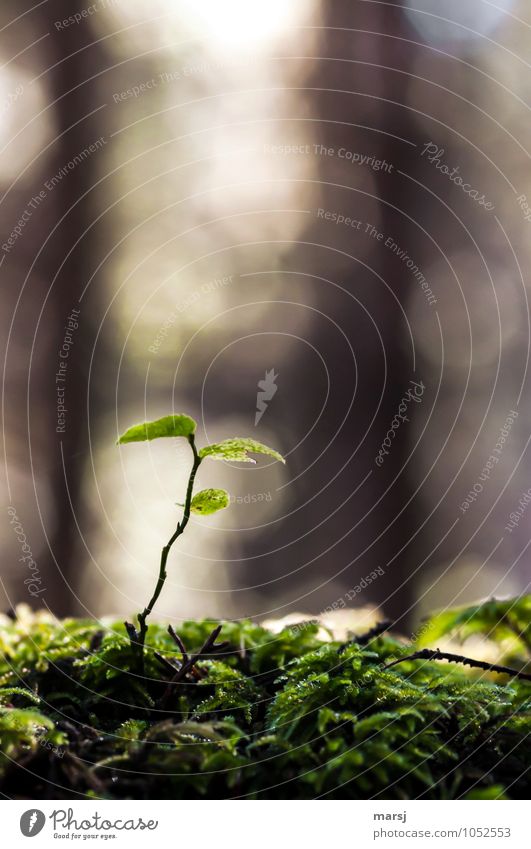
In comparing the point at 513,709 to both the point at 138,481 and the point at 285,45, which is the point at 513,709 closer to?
the point at 138,481

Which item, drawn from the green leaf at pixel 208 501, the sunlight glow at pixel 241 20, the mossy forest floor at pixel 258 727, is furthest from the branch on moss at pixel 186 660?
the sunlight glow at pixel 241 20

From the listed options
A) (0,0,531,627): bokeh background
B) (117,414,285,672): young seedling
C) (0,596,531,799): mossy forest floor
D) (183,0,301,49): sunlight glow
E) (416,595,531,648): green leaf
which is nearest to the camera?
(0,596,531,799): mossy forest floor

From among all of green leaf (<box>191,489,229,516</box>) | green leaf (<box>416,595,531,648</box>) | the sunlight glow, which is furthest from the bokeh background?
green leaf (<box>191,489,229,516</box>)

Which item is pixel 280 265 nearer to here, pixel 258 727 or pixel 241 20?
pixel 241 20

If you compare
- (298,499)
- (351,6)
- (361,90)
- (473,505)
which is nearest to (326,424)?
(298,499)

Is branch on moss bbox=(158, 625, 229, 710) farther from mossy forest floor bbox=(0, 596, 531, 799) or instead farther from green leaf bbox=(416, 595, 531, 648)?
green leaf bbox=(416, 595, 531, 648)

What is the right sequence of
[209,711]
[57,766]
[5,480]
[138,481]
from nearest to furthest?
1. [57,766]
2. [209,711]
3. [138,481]
4. [5,480]
